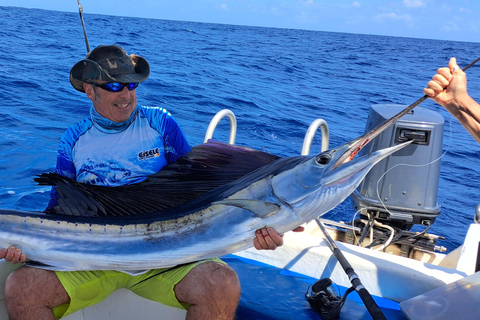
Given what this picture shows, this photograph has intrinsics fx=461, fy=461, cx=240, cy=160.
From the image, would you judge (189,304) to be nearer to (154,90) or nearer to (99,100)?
(99,100)

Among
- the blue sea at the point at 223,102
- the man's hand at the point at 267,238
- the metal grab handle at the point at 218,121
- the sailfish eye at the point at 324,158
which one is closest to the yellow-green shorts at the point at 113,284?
the man's hand at the point at 267,238

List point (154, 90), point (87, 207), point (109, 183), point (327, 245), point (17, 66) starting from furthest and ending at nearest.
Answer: point (17, 66) → point (154, 90) → point (327, 245) → point (109, 183) → point (87, 207)

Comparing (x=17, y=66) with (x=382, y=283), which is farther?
(x=17, y=66)

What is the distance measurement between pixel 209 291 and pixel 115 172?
0.80m

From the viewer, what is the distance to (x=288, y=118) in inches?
376

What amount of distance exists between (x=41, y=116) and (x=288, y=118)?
4.71m

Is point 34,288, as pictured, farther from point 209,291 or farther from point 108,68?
point 108,68

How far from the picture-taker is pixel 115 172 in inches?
89.0

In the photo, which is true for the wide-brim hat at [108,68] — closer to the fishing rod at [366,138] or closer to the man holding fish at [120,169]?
the man holding fish at [120,169]

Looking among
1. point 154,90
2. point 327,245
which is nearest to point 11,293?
point 327,245

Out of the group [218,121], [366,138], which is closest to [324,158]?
[366,138]

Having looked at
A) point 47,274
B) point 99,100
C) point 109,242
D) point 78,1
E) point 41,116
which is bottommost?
point 41,116

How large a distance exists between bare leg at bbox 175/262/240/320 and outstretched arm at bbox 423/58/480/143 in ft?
3.50

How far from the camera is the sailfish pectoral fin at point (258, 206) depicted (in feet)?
5.24
